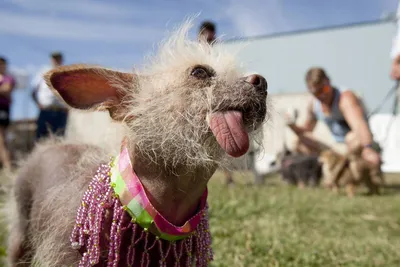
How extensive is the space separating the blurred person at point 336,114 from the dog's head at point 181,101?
3722mm

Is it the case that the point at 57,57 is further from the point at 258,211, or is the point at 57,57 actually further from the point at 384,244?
the point at 384,244

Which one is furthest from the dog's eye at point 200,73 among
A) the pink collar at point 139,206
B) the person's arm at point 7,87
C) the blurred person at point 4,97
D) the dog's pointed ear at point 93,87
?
the person's arm at point 7,87

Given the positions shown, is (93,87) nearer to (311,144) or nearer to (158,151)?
(158,151)

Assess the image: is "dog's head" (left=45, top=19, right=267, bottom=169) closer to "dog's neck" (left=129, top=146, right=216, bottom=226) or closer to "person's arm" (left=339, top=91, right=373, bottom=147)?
"dog's neck" (left=129, top=146, right=216, bottom=226)

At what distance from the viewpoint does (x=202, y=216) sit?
204cm

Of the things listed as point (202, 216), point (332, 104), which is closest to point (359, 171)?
point (332, 104)

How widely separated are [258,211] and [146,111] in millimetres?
2826

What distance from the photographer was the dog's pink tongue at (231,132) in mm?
1643

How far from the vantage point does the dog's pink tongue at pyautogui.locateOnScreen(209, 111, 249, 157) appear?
164 cm

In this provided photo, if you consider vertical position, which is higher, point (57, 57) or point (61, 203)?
point (57, 57)

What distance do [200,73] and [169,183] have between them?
45 centimetres

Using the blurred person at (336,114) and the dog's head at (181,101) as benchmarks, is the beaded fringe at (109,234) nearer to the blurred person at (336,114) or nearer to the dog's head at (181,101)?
the dog's head at (181,101)

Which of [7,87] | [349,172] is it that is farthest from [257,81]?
[7,87]

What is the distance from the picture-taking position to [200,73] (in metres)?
1.79
